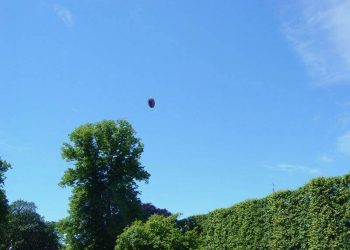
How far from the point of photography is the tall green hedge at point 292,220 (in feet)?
67.8

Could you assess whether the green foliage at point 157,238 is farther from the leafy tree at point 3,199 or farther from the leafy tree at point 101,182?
the leafy tree at point 3,199

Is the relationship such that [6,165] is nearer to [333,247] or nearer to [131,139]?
[131,139]

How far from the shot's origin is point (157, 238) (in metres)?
24.2

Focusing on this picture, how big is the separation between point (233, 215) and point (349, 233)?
30.4 ft

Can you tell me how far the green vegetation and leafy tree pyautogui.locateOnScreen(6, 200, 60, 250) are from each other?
123 mm

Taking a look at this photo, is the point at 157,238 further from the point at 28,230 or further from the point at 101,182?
the point at 28,230

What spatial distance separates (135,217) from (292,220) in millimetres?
18971

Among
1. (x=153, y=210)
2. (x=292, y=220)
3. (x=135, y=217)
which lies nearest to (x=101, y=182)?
(x=135, y=217)

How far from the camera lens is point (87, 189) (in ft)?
131

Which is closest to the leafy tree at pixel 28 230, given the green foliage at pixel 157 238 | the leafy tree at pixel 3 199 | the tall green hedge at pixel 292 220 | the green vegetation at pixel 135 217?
the green vegetation at pixel 135 217

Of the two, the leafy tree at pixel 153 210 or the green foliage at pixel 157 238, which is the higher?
the leafy tree at pixel 153 210

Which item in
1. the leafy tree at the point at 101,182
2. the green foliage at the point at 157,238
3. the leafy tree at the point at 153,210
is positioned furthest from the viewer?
the leafy tree at the point at 153,210

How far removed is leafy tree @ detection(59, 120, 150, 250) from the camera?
3912 cm

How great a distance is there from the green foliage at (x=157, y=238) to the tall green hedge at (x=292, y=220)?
3.24m
